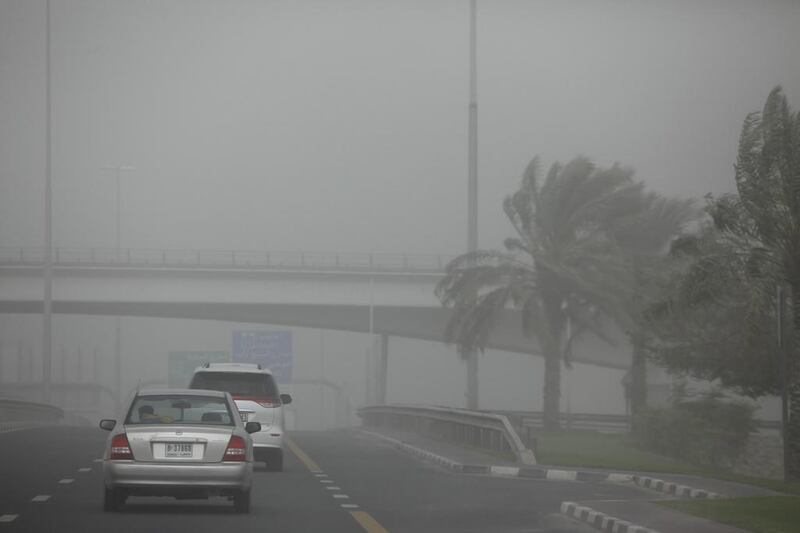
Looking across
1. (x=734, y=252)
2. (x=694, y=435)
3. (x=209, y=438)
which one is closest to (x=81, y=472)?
(x=209, y=438)

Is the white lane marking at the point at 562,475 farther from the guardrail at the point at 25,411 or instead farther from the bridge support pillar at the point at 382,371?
the bridge support pillar at the point at 382,371

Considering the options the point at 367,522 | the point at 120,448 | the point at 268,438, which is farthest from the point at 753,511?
the point at 268,438

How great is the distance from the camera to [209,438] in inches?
679

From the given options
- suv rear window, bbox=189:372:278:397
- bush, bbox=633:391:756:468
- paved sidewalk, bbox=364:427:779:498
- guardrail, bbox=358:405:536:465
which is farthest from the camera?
bush, bbox=633:391:756:468

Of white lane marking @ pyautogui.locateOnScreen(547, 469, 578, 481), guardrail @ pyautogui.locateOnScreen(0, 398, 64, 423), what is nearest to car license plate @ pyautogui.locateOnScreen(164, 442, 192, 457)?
white lane marking @ pyautogui.locateOnScreen(547, 469, 578, 481)

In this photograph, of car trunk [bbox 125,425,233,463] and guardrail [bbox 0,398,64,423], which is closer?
car trunk [bbox 125,425,233,463]

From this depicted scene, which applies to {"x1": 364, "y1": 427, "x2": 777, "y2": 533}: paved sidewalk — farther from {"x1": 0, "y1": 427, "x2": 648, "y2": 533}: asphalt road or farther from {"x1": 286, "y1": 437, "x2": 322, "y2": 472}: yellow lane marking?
{"x1": 286, "y1": 437, "x2": 322, "y2": 472}: yellow lane marking

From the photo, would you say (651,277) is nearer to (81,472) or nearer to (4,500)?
(81,472)

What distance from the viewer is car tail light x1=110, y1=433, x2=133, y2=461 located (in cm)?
1694

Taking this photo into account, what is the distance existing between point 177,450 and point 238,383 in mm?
8175

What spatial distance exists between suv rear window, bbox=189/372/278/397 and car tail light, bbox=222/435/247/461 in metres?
7.71

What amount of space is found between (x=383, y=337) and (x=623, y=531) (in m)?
70.3

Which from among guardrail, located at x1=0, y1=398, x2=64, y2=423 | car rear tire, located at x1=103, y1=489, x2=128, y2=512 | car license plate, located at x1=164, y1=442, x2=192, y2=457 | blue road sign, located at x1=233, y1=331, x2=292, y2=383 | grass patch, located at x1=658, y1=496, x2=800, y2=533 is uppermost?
car license plate, located at x1=164, y1=442, x2=192, y2=457

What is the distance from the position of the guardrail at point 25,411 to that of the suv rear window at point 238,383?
2701 cm
